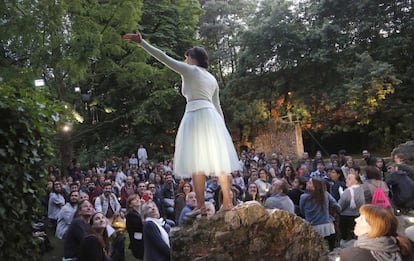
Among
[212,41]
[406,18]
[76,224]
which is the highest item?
[212,41]

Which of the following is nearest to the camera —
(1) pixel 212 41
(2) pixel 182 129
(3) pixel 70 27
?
(2) pixel 182 129

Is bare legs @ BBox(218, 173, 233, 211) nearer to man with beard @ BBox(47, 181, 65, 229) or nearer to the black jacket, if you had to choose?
the black jacket

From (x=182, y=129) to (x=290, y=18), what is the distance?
17932 mm

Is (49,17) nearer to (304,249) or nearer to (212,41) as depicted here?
(304,249)

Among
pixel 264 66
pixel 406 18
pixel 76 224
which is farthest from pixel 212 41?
pixel 76 224

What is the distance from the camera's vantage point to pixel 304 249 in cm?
385

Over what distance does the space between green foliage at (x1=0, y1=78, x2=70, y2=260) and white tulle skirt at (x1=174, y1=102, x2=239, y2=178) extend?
114cm

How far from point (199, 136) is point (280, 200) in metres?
2.06

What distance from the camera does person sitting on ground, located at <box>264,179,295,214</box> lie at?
17.0 feet

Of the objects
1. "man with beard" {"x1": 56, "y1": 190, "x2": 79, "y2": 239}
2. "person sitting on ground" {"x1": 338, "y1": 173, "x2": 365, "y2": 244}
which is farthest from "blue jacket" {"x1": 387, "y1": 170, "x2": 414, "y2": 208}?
"man with beard" {"x1": 56, "y1": 190, "x2": 79, "y2": 239}

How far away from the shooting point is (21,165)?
309 cm

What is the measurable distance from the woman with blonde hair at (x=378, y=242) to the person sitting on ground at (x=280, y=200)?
86.3 inches

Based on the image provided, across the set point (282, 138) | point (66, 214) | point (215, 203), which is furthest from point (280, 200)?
point (282, 138)

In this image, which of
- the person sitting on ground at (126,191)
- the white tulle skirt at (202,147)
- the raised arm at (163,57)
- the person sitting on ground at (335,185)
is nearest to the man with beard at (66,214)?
the person sitting on ground at (126,191)
